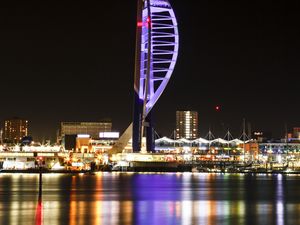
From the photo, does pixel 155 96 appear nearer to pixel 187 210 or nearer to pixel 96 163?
pixel 96 163

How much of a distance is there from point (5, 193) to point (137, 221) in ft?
86.6

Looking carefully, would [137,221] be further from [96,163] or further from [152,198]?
[96,163]

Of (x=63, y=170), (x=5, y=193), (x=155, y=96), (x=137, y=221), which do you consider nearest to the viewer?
(x=137, y=221)

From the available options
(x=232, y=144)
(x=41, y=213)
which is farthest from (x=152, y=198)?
(x=232, y=144)

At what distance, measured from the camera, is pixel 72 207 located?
161 feet

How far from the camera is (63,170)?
13525 centimetres

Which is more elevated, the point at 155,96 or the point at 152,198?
the point at 155,96

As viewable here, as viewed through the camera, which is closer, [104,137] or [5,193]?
[5,193]

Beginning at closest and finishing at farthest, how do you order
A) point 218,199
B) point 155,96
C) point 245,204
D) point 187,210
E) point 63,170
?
point 187,210
point 245,204
point 218,199
point 155,96
point 63,170

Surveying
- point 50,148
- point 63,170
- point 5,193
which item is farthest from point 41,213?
point 50,148

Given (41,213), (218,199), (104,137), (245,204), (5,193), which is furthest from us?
(104,137)

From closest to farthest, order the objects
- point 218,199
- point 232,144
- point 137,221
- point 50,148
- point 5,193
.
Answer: point 137,221
point 218,199
point 5,193
point 50,148
point 232,144

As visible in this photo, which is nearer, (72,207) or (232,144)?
(72,207)

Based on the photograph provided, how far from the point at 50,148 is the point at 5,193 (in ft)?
316
